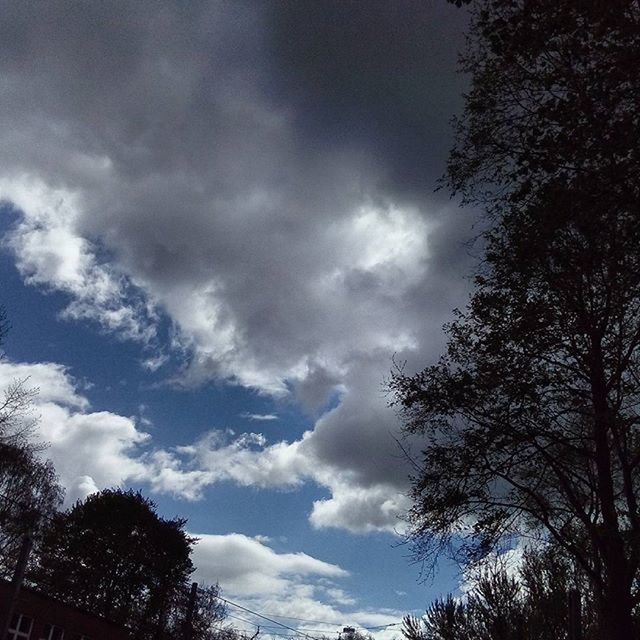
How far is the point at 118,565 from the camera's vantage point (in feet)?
145

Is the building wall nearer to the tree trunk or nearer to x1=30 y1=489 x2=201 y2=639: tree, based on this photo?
x1=30 y1=489 x2=201 y2=639: tree

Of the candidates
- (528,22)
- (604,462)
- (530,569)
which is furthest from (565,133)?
(530,569)

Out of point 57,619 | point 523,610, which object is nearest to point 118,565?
point 57,619

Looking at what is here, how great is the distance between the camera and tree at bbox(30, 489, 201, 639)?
4262 cm

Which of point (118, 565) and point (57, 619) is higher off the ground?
point (118, 565)

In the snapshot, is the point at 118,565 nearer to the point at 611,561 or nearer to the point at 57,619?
the point at 57,619

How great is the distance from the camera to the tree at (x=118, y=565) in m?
42.6

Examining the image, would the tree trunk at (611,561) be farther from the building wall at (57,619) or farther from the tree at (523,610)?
the building wall at (57,619)

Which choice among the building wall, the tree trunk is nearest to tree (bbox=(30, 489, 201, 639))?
the building wall

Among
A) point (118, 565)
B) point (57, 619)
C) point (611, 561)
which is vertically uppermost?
point (118, 565)

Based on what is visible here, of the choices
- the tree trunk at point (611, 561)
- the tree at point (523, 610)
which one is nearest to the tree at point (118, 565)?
the tree at point (523, 610)

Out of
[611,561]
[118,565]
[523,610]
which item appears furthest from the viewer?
[118,565]

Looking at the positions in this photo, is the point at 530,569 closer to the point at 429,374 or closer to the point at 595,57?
the point at 429,374

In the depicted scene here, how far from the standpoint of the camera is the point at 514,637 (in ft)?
90.1
